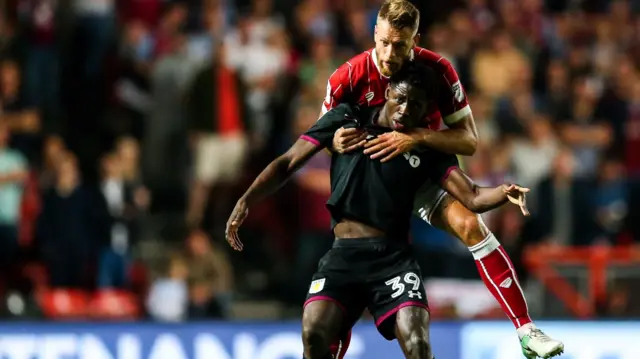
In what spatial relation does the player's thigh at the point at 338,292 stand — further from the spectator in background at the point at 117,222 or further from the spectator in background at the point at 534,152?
the spectator in background at the point at 534,152

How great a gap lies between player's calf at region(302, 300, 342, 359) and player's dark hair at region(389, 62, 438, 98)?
4.19 ft

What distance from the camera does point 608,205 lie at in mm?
12438

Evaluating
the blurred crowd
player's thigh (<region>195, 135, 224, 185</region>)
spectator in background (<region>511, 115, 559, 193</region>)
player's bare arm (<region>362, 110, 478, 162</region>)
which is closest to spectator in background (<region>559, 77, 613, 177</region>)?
the blurred crowd

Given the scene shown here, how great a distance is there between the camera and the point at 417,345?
7.23m

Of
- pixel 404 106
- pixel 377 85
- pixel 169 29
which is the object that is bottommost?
pixel 404 106

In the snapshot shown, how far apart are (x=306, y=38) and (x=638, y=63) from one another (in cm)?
359

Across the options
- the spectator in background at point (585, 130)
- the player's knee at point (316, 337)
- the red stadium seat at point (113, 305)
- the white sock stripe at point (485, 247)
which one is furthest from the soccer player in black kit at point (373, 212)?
the spectator in background at point (585, 130)

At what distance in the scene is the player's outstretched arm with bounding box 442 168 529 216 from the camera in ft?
23.0

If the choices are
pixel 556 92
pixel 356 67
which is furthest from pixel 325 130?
pixel 556 92

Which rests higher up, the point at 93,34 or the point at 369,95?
the point at 93,34

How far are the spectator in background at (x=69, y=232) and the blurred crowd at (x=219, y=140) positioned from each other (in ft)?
0.06

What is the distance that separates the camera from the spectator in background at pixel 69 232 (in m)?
11.8

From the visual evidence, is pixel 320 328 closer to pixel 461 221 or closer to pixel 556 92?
pixel 461 221

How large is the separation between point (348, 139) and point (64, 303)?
4799mm
